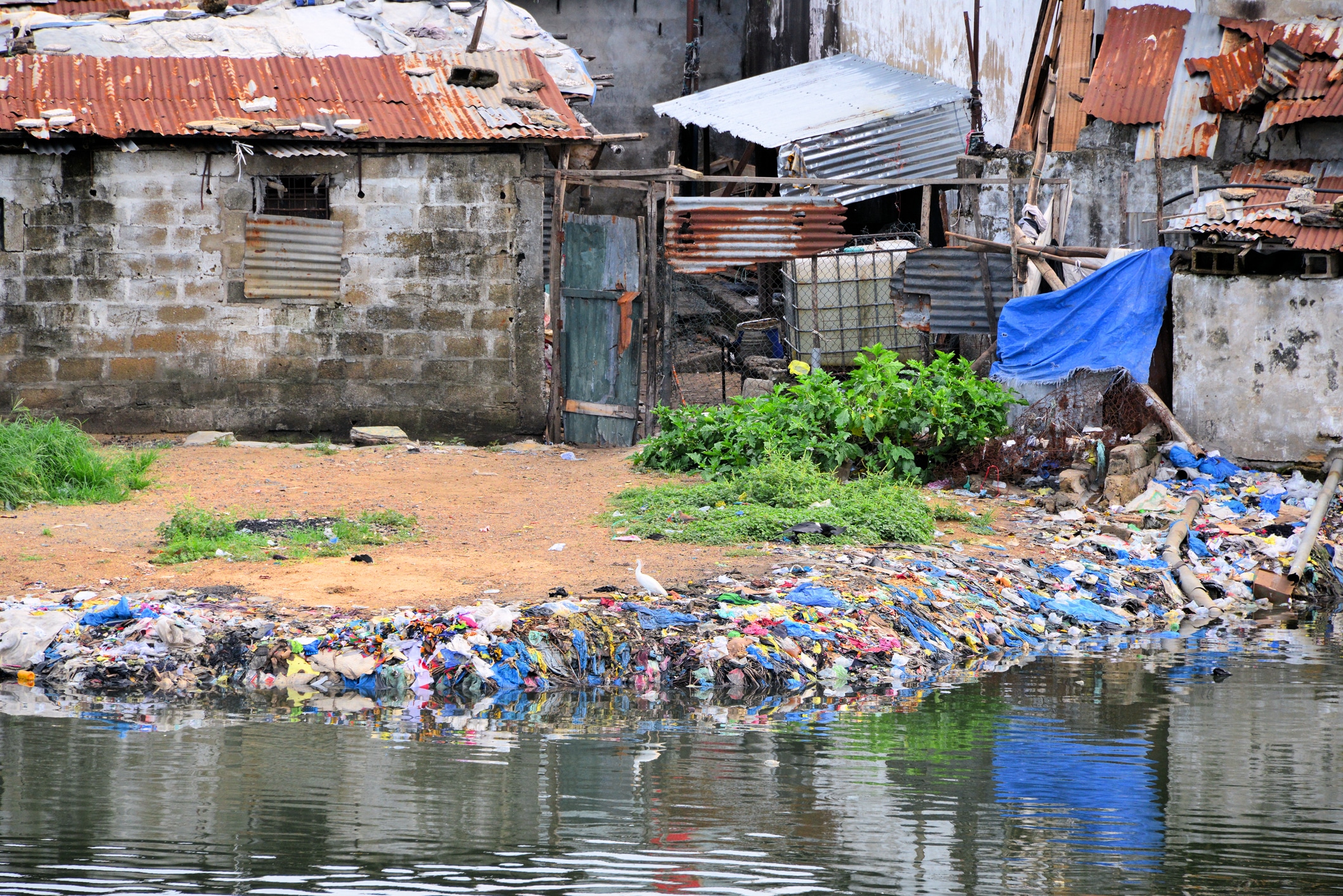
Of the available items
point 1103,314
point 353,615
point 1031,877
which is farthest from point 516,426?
point 1031,877

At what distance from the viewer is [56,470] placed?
1038 cm

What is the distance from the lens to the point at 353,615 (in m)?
7.33

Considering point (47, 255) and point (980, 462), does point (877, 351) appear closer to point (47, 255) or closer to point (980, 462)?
point (980, 462)

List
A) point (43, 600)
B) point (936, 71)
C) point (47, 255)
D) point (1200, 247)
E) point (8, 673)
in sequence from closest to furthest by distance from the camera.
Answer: point (8, 673)
point (43, 600)
point (1200, 247)
point (47, 255)
point (936, 71)

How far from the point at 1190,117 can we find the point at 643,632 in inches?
293

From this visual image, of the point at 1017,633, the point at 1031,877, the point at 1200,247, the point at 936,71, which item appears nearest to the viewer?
the point at 1031,877

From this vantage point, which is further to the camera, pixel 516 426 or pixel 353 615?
pixel 516 426

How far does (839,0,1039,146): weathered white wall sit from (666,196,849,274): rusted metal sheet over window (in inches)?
128

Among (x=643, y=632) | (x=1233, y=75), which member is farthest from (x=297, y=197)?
(x=1233, y=75)

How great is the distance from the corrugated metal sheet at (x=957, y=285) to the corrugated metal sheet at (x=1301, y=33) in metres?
2.62

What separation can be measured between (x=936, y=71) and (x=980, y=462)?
8.31m

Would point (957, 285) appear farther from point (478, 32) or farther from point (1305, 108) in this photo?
point (478, 32)

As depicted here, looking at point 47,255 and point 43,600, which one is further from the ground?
point 47,255

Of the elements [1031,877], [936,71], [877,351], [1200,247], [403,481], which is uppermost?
[936,71]
